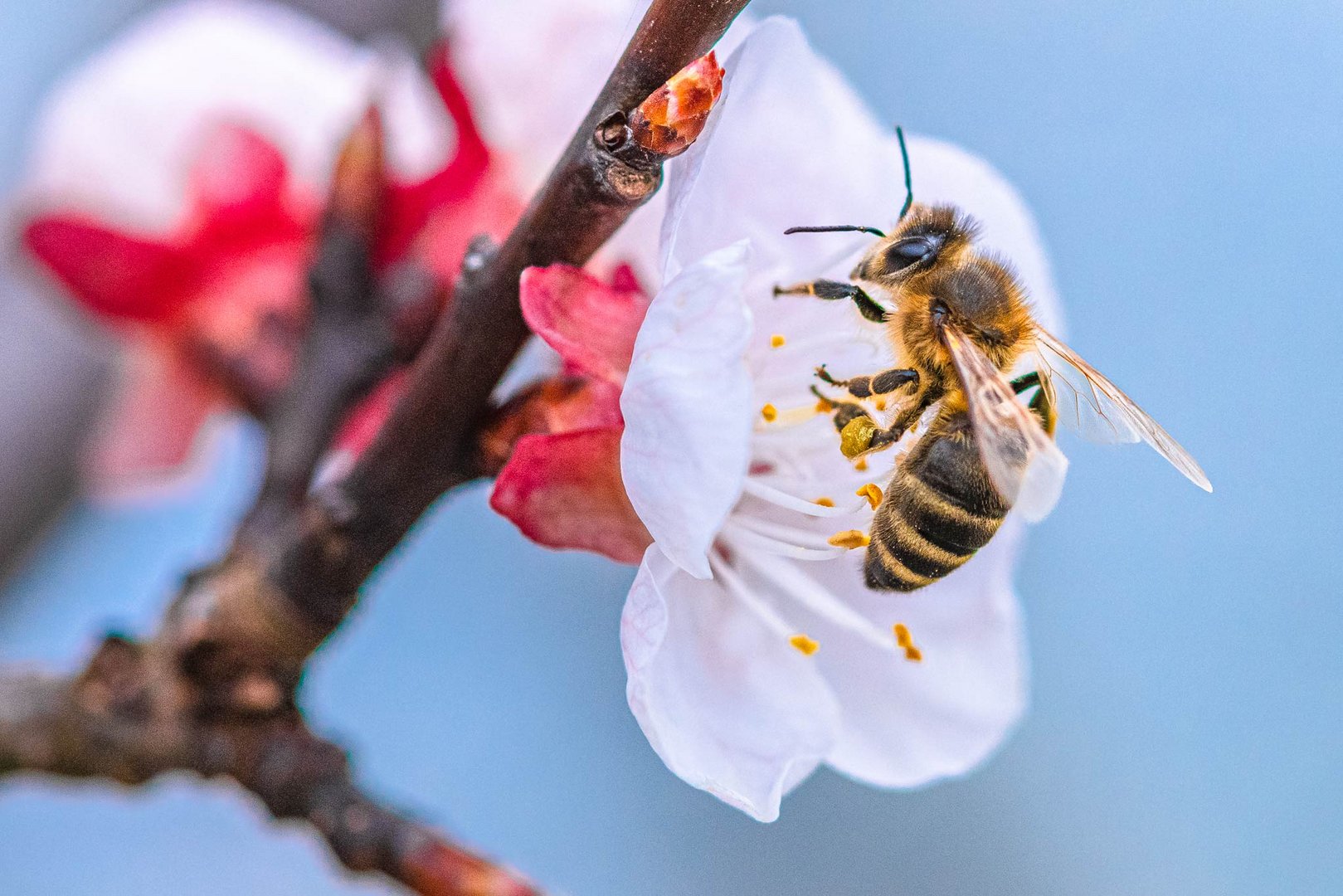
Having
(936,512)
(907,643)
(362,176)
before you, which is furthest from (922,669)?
(362,176)

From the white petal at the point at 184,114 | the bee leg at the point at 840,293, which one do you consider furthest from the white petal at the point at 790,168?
the white petal at the point at 184,114

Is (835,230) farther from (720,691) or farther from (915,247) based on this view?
(720,691)

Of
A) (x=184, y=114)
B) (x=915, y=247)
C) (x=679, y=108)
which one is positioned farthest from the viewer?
(x=184, y=114)

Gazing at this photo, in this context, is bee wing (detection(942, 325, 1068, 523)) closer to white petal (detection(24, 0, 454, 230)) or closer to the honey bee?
the honey bee

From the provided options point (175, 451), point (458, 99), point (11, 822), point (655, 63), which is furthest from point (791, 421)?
point (11, 822)

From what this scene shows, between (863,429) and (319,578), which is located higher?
(863,429)

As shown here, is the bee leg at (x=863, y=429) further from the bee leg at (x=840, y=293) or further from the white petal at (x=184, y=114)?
the white petal at (x=184, y=114)
